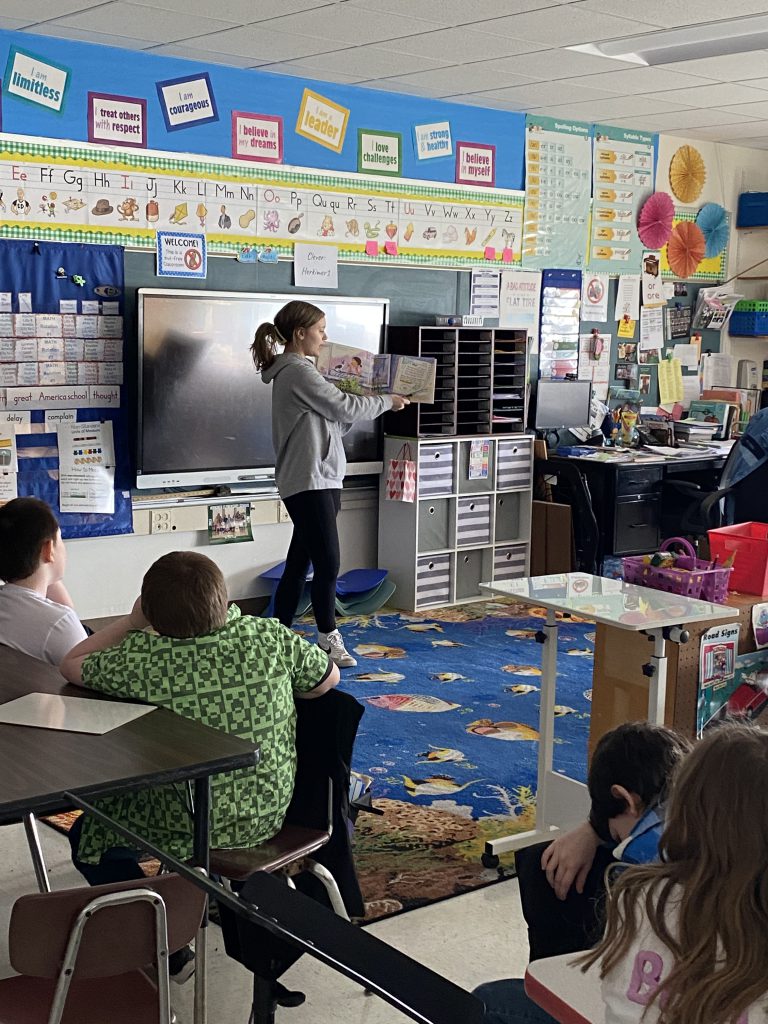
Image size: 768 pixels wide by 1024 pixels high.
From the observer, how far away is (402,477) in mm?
6480

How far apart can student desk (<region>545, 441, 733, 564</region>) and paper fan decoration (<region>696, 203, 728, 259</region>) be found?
5.66 feet

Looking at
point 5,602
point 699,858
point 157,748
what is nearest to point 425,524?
point 5,602

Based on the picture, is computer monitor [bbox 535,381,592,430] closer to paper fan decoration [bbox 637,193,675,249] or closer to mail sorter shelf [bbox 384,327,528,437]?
mail sorter shelf [bbox 384,327,528,437]

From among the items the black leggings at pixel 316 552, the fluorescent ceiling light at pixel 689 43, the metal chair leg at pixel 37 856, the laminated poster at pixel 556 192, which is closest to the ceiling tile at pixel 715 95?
the fluorescent ceiling light at pixel 689 43

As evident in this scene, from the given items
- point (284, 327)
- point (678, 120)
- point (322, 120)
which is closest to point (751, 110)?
point (678, 120)

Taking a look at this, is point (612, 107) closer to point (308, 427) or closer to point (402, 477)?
point (402, 477)

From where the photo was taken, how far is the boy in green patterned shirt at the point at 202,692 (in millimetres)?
2432

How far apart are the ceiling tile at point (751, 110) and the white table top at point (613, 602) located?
4.06 meters

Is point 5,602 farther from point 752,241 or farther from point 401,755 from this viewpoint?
point 752,241

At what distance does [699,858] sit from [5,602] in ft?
6.60

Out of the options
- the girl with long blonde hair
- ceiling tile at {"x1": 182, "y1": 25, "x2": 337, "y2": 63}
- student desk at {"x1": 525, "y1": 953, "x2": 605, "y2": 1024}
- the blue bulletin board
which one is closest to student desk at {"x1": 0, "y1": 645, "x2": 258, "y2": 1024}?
student desk at {"x1": 525, "y1": 953, "x2": 605, "y2": 1024}

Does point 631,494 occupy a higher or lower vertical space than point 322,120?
lower

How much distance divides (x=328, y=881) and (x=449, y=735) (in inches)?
77.6

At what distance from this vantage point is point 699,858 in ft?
4.48
